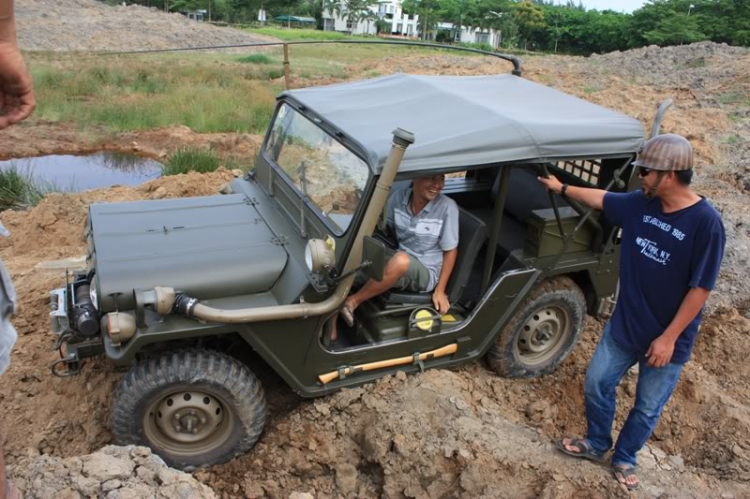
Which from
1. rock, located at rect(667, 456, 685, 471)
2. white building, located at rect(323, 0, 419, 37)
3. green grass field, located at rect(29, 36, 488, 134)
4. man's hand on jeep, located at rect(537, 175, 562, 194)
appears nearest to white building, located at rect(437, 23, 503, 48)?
white building, located at rect(323, 0, 419, 37)

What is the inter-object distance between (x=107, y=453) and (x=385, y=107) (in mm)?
2562

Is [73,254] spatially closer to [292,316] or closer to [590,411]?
[292,316]

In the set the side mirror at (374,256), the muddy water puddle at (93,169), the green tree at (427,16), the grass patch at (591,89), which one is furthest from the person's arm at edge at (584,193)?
the green tree at (427,16)

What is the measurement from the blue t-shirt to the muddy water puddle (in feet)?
27.7

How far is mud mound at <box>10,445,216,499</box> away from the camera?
8.68 feet

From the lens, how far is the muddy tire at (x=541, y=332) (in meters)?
4.30

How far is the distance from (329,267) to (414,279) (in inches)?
30.3

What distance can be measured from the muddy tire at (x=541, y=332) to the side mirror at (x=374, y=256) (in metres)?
1.48

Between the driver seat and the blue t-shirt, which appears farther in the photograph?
the driver seat

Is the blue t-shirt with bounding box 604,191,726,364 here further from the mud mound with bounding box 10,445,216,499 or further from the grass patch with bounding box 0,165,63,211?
the grass patch with bounding box 0,165,63,211

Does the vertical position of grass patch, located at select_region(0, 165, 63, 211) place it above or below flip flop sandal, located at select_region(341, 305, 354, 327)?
below

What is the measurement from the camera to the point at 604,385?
3.53 metres

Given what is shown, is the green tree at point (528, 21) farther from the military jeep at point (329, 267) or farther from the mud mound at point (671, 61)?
the military jeep at point (329, 267)

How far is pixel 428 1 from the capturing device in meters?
69.4
